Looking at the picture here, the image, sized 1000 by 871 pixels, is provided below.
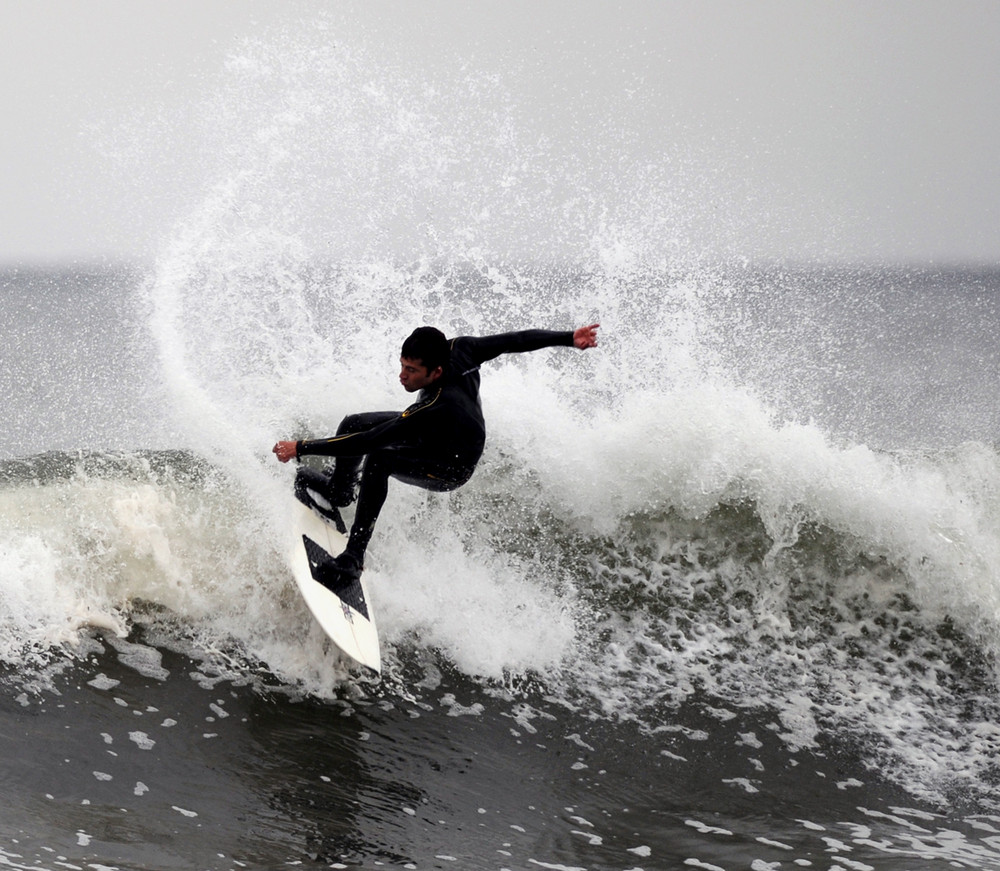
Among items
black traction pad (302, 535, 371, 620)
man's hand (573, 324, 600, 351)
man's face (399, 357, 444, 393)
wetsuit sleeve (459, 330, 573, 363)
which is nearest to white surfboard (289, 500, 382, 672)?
black traction pad (302, 535, 371, 620)

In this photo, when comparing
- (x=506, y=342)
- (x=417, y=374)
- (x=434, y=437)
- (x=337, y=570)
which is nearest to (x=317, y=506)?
(x=337, y=570)

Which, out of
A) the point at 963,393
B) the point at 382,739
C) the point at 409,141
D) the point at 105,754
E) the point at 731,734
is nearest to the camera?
the point at 105,754

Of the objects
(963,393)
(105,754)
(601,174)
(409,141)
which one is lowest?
(105,754)

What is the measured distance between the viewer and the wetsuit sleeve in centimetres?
484

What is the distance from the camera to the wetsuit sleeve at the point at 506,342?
4840 mm

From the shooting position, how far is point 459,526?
6359 millimetres

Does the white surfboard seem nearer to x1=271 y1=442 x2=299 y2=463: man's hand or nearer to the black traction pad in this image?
the black traction pad

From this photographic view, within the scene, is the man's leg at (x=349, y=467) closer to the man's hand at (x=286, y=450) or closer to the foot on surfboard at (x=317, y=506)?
the foot on surfboard at (x=317, y=506)

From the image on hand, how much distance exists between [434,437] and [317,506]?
42.2 inches

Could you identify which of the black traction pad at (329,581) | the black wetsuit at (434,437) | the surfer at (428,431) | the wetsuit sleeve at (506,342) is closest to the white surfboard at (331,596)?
the black traction pad at (329,581)

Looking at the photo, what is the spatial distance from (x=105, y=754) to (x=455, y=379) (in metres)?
2.27

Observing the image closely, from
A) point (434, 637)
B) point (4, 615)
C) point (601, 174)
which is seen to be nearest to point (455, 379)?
point (434, 637)

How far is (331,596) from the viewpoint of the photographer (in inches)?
199

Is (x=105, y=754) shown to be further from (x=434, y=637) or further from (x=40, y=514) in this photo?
(x=40, y=514)
